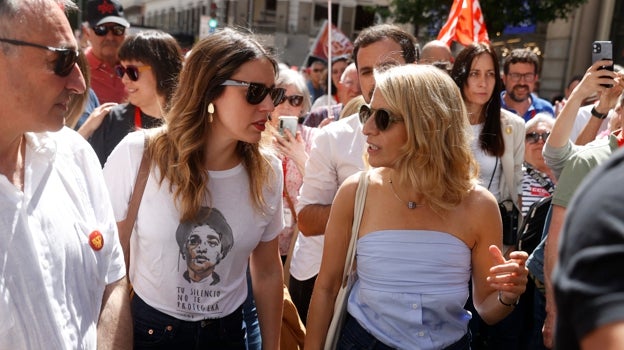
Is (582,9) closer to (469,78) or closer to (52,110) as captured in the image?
(469,78)

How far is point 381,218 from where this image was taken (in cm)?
238

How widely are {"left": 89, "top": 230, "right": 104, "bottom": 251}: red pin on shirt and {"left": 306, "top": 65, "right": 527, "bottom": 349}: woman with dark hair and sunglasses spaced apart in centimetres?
94

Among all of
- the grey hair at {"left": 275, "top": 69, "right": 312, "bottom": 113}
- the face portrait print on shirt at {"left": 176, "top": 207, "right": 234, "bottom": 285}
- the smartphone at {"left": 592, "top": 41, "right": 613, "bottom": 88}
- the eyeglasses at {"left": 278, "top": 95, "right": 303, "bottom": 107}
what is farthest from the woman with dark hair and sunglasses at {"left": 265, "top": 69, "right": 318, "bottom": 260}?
the smartphone at {"left": 592, "top": 41, "right": 613, "bottom": 88}

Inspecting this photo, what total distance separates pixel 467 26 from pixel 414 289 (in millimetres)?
5407

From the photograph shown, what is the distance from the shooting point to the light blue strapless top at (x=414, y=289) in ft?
7.41

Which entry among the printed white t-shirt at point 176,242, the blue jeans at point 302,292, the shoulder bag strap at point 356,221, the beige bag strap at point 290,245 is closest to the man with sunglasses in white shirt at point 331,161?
the blue jeans at point 302,292

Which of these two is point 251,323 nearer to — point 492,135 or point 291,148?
point 291,148

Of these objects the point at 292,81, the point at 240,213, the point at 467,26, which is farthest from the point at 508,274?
the point at 467,26

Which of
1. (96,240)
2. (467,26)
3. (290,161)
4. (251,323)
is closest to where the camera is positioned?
(96,240)

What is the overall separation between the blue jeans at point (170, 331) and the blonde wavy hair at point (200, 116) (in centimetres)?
48

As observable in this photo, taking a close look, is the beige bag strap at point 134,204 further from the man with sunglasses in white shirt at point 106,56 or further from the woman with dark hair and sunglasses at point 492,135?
the man with sunglasses in white shirt at point 106,56

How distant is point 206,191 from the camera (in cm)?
240

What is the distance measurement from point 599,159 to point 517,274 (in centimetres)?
86

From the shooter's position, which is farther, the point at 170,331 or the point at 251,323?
the point at 251,323
